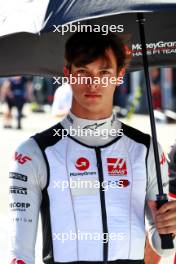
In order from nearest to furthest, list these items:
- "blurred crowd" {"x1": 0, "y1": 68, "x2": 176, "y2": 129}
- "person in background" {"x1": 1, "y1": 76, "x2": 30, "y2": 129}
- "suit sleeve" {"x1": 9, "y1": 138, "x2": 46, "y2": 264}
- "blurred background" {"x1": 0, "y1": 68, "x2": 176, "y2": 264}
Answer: "suit sleeve" {"x1": 9, "y1": 138, "x2": 46, "y2": 264} < "blurred background" {"x1": 0, "y1": 68, "x2": 176, "y2": 264} < "person in background" {"x1": 1, "y1": 76, "x2": 30, "y2": 129} < "blurred crowd" {"x1": 0, "y1": 68, "x2": 176, "y2": 129}

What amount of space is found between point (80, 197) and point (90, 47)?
611 mm

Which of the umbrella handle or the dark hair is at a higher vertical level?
the dark hair

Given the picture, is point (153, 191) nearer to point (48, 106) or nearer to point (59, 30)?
point (59, 30)

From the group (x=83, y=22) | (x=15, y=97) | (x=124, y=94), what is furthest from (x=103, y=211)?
(x=124, y=94)

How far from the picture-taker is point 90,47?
3375mm

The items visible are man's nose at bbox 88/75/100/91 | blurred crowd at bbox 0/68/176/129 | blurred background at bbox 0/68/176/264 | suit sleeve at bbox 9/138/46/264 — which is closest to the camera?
suit sleeve at bbox 9/138/46/264

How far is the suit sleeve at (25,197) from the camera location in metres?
3.23

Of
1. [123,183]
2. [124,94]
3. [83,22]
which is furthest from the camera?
[124,94]

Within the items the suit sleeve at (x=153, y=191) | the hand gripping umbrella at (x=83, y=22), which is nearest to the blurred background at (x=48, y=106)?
the hand gripping umbrella at (x=83, y=22)

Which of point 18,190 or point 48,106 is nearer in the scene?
point 18,190

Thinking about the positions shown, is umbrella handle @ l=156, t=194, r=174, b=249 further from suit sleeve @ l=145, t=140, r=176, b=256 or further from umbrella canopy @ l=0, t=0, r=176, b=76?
umbrella canopy @ l=0, t=0, r=176, b=76

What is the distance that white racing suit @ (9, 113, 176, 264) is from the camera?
129 inches

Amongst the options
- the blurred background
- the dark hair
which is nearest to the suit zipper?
the dark hair

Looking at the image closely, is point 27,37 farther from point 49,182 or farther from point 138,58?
point 49,182
